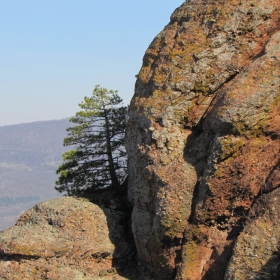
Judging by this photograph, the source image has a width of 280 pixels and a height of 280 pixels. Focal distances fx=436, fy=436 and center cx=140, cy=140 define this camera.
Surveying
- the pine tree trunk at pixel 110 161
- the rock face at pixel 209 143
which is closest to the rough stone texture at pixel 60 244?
the rock face at pixel 209 143

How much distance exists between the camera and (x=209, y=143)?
61.6 feet

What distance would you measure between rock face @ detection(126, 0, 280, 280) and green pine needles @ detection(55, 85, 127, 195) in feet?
23.4

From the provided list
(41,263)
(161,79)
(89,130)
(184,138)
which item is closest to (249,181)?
(184,138)

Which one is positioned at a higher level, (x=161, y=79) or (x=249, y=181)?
(x=161, y=79)

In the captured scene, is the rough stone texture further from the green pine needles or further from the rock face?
the green pine needles

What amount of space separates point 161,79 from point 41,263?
1038 cm

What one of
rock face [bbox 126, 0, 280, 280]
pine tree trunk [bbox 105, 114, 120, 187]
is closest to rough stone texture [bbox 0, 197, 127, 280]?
rock face [bbox 126, 0, 280, 280]

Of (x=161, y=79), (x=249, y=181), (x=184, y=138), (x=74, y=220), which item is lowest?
(x=74, y=220)

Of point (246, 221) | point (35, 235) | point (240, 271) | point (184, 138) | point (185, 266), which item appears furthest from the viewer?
point (35, 235)

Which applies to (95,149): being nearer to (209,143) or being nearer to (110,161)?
(110,161)

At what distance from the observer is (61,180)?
29.5 meters

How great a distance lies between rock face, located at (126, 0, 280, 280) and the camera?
1709cm

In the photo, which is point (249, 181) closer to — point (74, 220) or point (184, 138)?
point (184, 138)

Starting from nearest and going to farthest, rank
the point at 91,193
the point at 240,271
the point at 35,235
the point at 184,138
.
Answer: the point at 240,271 → the point at 184,138 → the point at 35,235 → the point at 91,193
